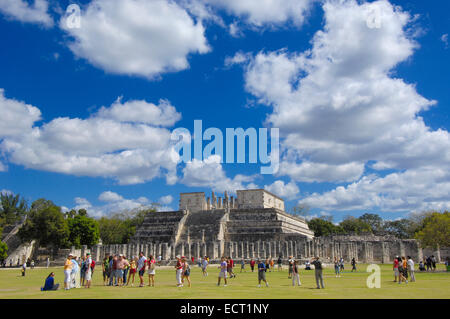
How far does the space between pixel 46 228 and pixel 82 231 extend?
20.8ft

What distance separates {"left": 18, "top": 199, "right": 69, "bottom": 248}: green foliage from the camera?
54531 mm

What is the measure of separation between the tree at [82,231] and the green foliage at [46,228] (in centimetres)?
257

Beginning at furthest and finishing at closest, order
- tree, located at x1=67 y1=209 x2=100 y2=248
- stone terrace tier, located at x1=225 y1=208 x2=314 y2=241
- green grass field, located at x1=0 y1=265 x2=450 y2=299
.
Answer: stone terrace tier, located at x1=225 y1=208 x2=314 y2=241
tree, located at x1=67 y1=209 x2=100 y2=248
green grass field, located at x1=0 y1=265 x2=450 y2=299

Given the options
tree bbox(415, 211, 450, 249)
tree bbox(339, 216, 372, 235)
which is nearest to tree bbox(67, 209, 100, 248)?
tree bbox(415, 211, 450, 249)

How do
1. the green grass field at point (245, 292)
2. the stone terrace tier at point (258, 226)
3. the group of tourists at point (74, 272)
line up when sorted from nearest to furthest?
the green grass field at point (245, 292) → the group of tourists at point (74, 272) → the stone terrace tier at point (258, 226)

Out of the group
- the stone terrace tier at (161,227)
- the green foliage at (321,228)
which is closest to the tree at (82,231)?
the stone terrace tier at (161,227)

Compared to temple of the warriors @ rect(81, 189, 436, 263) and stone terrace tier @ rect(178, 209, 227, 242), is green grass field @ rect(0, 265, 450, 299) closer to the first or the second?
temple of the warriors @ rect(81, 189, 436, 263)

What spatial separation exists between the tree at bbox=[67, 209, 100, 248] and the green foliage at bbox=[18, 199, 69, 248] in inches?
101

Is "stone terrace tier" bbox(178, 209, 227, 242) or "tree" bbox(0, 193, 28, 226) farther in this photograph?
"tree" bbox(0, 193, 28, 226)

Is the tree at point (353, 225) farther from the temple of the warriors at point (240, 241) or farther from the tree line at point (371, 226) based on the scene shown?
the temple of the warriors at point (240, 241)

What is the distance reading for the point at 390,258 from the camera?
208ft

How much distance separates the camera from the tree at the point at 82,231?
58.7 meters
